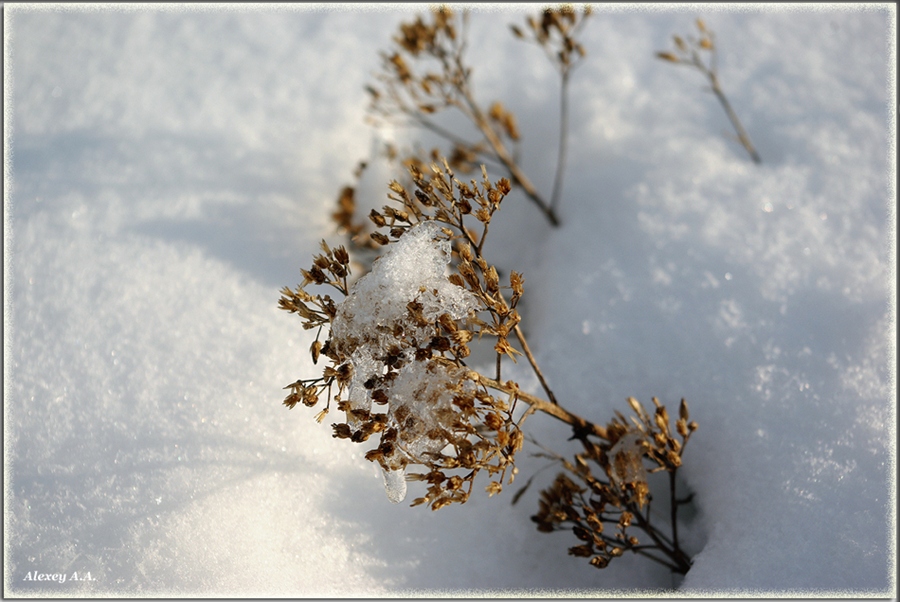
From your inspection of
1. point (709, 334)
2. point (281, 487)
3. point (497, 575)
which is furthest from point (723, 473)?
point (281, 487)

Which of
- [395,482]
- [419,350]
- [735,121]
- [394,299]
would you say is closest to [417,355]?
[419,350]

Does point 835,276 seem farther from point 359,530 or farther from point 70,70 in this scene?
point 70,70

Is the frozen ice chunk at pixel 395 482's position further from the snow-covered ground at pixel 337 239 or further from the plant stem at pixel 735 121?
the plant stem at pixel 735 121


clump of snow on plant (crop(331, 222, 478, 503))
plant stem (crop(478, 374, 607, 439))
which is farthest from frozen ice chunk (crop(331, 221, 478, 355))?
plant stem (crop(478, 374, 607, 439))

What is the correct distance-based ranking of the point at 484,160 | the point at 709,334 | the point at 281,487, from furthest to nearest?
1. the point at 484,160
2. the point at 709,334
3. the point at 281,487

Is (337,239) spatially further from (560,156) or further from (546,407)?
(546,407)

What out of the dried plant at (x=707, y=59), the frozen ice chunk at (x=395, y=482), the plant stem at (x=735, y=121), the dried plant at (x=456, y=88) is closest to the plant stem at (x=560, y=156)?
the dried plant at (x=456, y=88)
